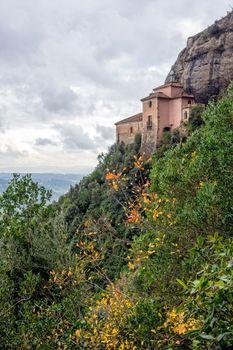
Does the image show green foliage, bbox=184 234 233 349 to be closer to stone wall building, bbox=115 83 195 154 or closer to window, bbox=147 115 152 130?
stone wall building, bbox=115 83 195 154

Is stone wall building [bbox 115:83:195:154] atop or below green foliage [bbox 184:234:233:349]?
atop

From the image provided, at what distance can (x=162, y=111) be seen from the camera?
179 feet

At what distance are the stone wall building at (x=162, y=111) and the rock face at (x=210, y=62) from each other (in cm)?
168

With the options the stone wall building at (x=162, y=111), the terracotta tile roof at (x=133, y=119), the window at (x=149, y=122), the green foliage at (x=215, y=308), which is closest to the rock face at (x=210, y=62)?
the stone wall building at (x=162, y=111)

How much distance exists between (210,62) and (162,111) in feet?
29.2

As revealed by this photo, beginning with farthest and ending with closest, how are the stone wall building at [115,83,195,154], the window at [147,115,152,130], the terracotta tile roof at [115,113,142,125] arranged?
the terracotta tile roof at [115,113,142,125]
the window at [147,115,152,130]
the stone wall building at [115,83,195,154]

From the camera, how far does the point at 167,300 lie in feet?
26.6

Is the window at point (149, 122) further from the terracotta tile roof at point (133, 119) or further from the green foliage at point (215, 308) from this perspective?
the green foliage at point (215, 308)

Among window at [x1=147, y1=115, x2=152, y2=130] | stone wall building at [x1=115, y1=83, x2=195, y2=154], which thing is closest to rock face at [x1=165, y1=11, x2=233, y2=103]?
stone wall building at [x1=115, y1=83, x2=195, y2=154]

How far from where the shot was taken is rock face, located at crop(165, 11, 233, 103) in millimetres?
49531

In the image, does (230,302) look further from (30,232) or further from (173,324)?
(30,232)

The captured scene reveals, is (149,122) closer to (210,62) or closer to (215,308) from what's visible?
(210,62)

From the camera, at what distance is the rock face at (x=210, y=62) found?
49531 mm

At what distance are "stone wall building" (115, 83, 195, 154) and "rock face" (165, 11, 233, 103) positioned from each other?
1682mm
